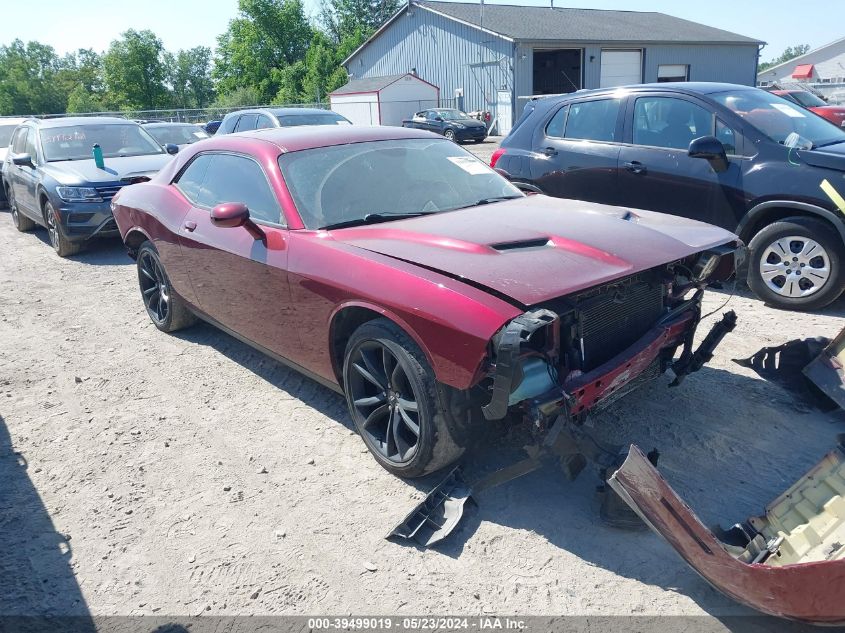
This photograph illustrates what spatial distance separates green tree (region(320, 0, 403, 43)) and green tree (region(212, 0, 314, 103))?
26.1ft

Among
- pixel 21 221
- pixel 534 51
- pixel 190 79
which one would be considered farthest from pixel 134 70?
pixel 21 221

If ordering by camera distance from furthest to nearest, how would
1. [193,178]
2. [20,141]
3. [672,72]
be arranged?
[672,72], [20,141], [193,178]

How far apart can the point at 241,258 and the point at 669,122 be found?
4187 mm

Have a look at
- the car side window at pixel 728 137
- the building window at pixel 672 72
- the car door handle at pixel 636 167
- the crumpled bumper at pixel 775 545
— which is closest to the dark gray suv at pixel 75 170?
the car door handle at pixel 636 167

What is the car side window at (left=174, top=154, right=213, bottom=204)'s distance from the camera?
15.6ft

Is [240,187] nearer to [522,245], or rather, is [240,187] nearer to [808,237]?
[522,245]

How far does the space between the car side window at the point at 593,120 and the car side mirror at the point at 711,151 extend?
0.99 metres

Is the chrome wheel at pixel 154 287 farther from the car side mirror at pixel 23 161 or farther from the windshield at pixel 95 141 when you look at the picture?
the car side mirror at pixel 23 161

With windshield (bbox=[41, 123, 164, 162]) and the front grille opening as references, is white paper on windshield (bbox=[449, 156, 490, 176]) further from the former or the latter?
windshield (bbox=[41, 123, 164, 162])

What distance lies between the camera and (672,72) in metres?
34.7

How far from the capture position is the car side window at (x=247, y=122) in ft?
39.3

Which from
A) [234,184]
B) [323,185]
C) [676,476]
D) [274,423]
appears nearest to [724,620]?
[676,476]

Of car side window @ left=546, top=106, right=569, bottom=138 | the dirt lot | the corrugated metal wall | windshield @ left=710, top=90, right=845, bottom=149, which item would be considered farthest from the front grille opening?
the corrugated metal wall

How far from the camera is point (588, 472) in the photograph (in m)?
3.34
